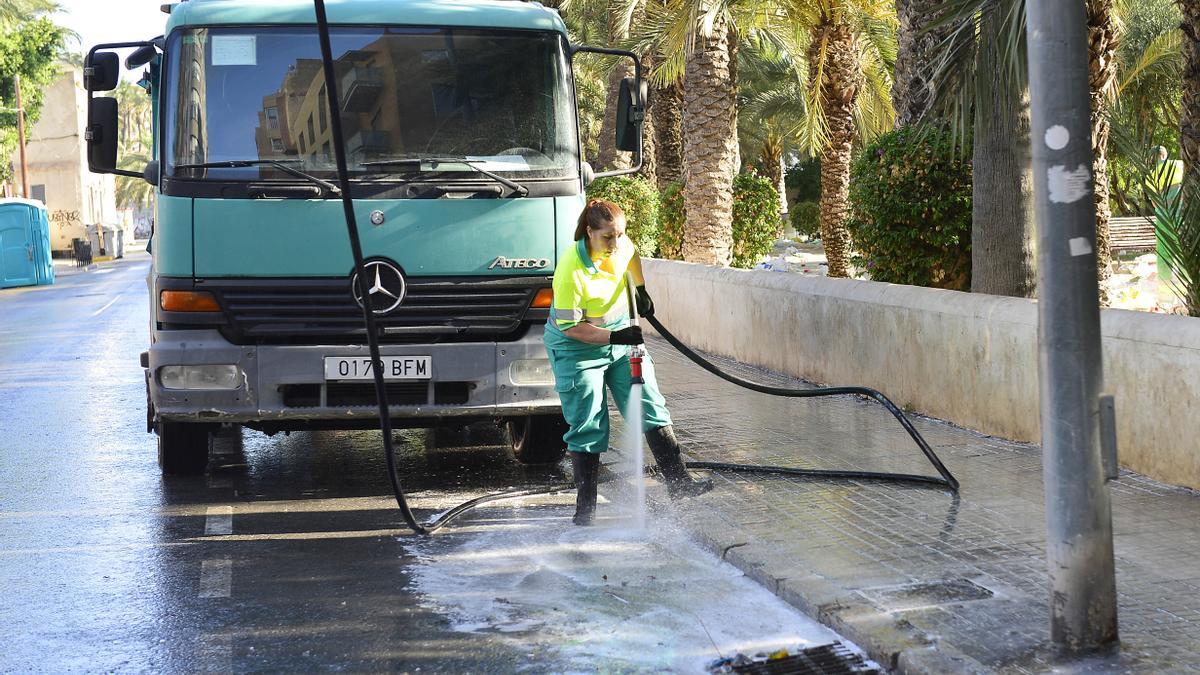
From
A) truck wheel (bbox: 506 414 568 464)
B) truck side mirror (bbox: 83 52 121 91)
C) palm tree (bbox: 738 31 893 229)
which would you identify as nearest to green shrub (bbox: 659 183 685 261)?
palm tree (bbox: 738 31 893 229)

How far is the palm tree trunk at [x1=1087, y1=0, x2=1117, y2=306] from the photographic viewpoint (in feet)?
34.9

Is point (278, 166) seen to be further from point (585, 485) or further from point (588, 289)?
point (585, 485)

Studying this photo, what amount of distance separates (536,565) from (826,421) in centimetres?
414

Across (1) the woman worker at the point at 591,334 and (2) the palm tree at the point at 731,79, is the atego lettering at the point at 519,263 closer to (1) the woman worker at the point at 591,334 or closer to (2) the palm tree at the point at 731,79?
(1) the woman worker at the point at 591,334

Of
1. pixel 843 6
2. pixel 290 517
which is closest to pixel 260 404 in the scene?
pixel 290 517

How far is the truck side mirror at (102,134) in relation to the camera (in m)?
7.62

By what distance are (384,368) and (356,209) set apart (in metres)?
0.84

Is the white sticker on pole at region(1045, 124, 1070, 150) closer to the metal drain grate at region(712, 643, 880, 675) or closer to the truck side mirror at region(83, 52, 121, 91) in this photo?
the metal drain grate at region(712, 643, 880, 675)

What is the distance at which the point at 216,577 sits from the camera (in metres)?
6.04

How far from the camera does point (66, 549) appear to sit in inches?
261

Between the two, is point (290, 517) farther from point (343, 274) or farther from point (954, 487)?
point (954, 487)

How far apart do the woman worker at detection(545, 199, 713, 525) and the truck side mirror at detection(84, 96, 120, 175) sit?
8.81ft

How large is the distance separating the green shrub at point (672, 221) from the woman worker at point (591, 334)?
13.5 m

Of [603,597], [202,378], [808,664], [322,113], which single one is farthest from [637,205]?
[808,664]
